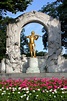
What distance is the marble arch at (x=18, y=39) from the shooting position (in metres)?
17.3

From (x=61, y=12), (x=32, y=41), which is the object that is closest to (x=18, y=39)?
(x=32, y=41)

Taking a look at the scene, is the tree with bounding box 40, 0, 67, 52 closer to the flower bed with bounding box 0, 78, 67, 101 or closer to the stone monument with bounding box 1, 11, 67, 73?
the stone monument with bounding box 1, 11, 67, 73

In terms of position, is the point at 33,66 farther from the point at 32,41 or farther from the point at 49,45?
the point at 49,45

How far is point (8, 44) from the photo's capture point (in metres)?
17.8

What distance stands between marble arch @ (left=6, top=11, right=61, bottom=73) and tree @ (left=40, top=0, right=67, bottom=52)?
2820mm

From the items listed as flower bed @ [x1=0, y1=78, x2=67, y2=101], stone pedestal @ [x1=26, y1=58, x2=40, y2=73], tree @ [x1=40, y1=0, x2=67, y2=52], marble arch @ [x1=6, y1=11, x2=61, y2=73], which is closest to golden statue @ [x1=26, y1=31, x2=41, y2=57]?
stone pedestal @ [x1=26, y1=58, x2=40, y2=73]

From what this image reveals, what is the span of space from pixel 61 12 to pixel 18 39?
608cm

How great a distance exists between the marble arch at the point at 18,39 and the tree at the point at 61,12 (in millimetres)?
2820

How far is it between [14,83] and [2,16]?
1030 cm

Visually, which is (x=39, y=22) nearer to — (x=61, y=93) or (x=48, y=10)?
(x=48, y=10)

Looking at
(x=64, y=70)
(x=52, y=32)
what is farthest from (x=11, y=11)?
(x=64, y=70)

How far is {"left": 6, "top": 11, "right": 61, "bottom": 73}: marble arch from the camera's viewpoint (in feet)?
56.8

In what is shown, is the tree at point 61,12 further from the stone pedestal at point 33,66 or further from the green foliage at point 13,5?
the stone pedestal at point 33,66

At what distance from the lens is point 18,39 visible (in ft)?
58.2
